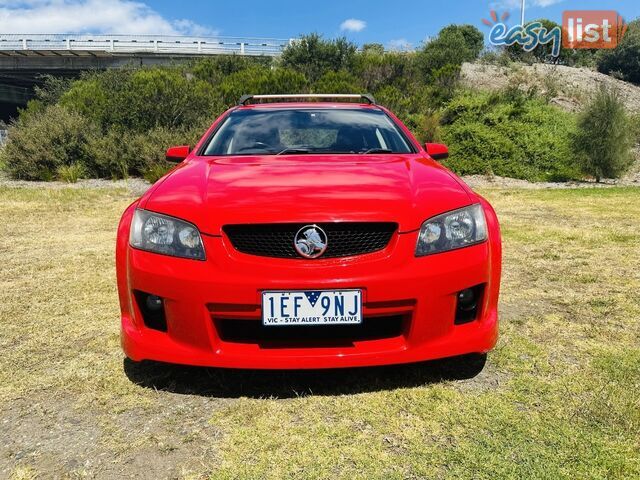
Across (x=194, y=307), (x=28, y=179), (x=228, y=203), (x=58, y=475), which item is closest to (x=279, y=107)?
(x=228, y=203)

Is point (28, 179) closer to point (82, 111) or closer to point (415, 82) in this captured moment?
point (82, 111)

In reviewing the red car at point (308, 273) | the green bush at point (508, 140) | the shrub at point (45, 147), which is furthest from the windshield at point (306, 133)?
the green bush at point (508, 140)

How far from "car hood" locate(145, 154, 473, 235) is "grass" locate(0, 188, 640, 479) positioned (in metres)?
0.81

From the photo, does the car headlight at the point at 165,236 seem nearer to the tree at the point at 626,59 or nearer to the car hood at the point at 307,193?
the car hood at the point at 307,193

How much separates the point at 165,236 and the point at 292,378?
922 millimetres

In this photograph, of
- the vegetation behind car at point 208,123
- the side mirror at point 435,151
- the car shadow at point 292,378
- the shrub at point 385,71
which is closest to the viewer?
the car shadow at point 292,378

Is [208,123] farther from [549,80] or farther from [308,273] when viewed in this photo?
[549,80]

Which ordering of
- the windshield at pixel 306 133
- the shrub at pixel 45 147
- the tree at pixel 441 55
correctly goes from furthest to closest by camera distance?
the tree at pixel 441 55, the shrub at pixel 45 147, the windshield at pixel 306 133

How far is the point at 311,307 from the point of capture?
199 cm

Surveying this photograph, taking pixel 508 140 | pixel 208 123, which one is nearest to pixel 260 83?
pixel 208 123

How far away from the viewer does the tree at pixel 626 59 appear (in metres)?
40.8

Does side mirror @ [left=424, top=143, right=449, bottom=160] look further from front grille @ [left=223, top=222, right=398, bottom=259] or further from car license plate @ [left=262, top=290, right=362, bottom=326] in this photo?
car license plate @ [left=262, top=290, right=362, bottom=326]

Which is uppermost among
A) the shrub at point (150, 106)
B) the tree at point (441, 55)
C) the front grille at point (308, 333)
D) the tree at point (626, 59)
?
the tree at point (626, 59)

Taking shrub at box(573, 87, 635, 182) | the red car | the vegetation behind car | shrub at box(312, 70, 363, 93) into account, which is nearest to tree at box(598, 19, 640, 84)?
the vegetation behind car
